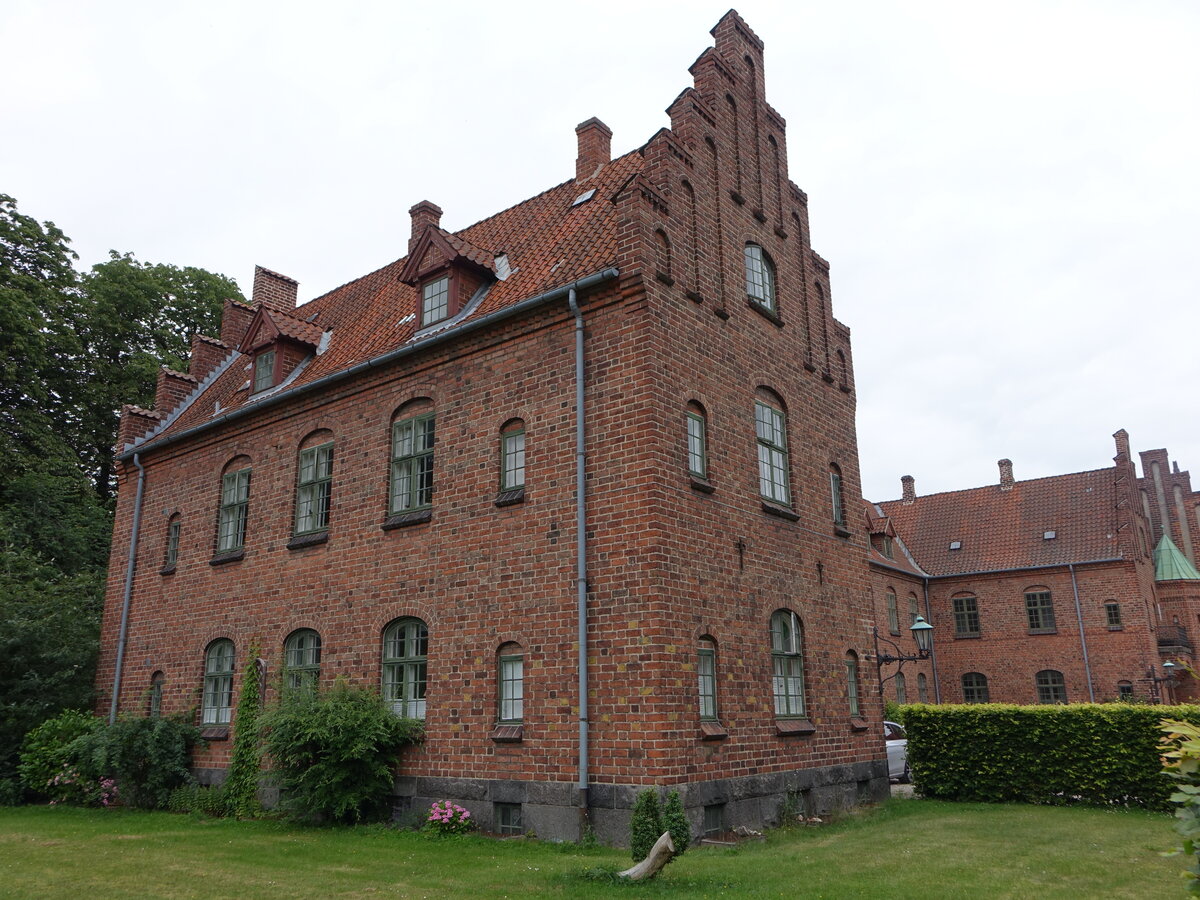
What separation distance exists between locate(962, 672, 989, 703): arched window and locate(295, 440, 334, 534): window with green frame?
102ft

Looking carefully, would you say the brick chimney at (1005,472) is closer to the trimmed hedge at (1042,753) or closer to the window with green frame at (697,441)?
the trimmed hedge at (1042,753)

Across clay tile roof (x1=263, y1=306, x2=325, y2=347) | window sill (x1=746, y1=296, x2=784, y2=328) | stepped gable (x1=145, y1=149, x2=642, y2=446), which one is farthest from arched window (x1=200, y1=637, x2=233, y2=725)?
window sill (x1=746, y1=296, x2=784, y2=328)

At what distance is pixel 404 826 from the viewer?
13.4 m

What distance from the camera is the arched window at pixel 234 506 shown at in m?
18.5

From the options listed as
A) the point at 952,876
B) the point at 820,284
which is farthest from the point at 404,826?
the point at 820,284

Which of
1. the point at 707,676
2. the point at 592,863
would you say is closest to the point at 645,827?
the point at 592,863

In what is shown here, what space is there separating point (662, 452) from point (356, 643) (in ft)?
21.1

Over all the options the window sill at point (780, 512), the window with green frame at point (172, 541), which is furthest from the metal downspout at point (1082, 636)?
the window with green frame at point (172, 541)

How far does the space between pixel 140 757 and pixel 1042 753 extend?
1632 cm

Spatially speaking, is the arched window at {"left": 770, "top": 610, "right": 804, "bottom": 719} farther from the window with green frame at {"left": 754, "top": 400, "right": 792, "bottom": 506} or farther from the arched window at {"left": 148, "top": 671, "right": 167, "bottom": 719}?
the arched window at {"left": 148, "top": 671, "right": 167, "bottom": 719}

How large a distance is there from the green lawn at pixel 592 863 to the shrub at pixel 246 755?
3.86 feet

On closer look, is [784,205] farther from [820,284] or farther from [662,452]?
[662,452]

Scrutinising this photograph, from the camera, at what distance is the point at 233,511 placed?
Answer: 18781 mm

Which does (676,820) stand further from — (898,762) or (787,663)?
(898,762)
